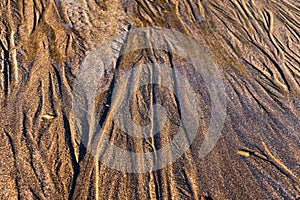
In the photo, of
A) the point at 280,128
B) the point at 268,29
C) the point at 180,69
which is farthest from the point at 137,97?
the point at 268,29

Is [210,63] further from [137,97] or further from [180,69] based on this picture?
[137,97]

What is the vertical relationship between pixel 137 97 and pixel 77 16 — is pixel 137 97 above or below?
below

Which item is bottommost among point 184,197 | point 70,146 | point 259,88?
point 184,197

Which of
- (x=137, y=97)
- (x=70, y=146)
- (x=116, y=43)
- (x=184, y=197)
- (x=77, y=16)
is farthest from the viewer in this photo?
(x=77, y=16)

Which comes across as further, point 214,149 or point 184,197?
point 214,149

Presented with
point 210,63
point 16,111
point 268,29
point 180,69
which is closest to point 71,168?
point 16,111

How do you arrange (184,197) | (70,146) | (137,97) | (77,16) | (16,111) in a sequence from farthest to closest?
1. (77,16)
2. (137,97)
3. (16,111)
4. (70,146)
5. (184,197)

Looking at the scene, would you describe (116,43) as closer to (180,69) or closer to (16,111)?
(180,69)

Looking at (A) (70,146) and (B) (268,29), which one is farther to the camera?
(B) (268,29)

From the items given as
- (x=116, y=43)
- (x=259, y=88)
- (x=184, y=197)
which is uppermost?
(x=116, y=43)
